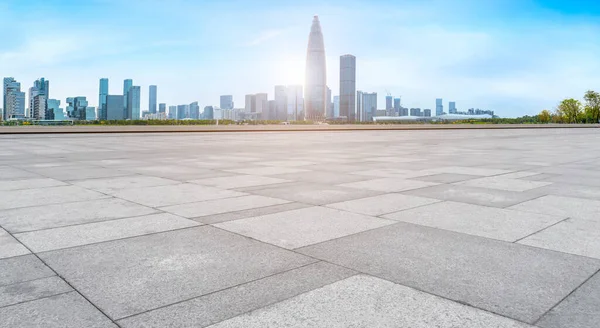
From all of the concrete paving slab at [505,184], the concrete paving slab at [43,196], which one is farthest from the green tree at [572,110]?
the concrete paving slab at [43,196]

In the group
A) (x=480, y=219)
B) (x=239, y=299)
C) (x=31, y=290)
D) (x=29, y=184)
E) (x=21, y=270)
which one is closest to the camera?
(x=239, y=299)

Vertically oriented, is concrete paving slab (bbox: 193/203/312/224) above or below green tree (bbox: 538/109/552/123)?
below

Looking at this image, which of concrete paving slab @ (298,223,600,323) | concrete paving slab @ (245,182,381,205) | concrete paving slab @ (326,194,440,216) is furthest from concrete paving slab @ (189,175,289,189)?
concrete paving slab @ (298,223,600,323)

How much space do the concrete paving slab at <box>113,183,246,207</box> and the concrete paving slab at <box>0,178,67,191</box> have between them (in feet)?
6.91

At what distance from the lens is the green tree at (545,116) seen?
190 meters

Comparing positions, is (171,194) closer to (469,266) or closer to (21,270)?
(21,270)

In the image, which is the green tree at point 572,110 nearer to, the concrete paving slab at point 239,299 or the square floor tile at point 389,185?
the square floor tile at point 389,185

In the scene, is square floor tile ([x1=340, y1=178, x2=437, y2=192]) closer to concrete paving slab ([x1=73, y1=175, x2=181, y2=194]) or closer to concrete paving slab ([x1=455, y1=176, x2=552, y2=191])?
concrete paving slab ([x1=455, y1=176, x2=552, y2=191])

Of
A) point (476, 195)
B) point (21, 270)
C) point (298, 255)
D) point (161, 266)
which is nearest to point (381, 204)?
point (476, 195)

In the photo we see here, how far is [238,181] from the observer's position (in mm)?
11219

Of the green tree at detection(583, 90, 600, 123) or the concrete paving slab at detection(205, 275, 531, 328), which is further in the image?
the green tree at detection(583, 90, 600, 123)

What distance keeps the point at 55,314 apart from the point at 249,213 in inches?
156

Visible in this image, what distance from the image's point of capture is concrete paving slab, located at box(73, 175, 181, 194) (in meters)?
10.1

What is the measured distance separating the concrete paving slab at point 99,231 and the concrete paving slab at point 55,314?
1699 millimetres
